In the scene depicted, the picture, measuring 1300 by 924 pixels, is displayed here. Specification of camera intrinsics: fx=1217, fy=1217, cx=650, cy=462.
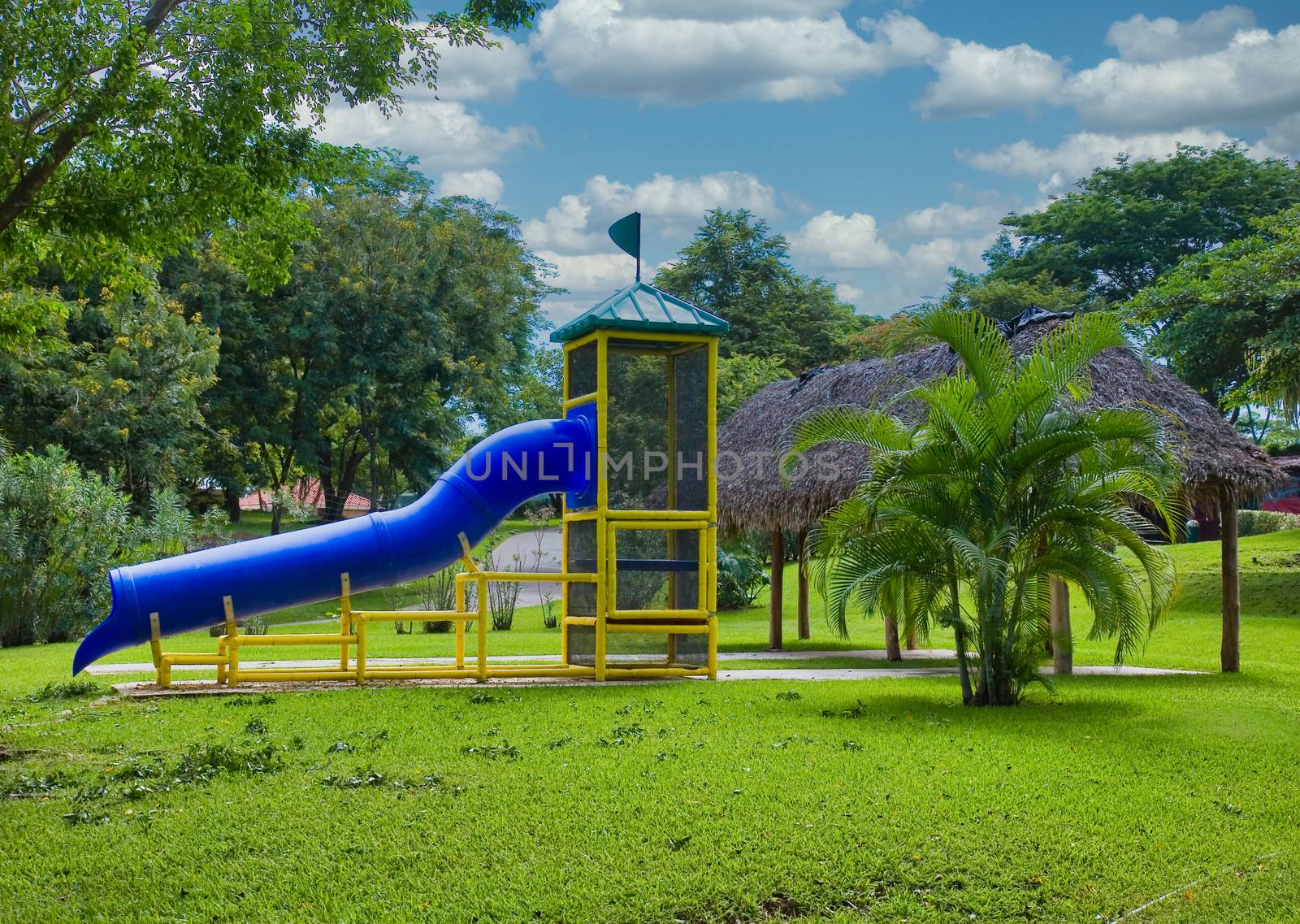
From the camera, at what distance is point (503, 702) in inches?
357

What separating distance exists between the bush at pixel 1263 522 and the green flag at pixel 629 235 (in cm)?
2130

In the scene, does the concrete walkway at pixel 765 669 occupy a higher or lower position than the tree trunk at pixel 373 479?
lower

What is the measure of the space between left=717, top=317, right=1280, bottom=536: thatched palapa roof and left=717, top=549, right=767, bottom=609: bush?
18.1 feet

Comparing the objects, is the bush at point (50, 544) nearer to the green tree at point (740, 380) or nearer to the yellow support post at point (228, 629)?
the yellow support post at point (228, 629)

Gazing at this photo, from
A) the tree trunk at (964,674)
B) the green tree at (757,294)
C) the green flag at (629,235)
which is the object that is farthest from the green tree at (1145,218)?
the tree trunk at (964,674)

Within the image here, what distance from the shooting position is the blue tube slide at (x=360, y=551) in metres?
10.0

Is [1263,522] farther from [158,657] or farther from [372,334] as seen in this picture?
[158,657]

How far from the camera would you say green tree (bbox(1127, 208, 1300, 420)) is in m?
18.1

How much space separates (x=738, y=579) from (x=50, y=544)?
11.9m

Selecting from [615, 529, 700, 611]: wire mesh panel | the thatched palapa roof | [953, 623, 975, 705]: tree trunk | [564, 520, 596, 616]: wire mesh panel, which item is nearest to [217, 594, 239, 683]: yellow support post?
[564, 520, 596, 616]: wire mesh panel

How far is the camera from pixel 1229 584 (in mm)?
11781

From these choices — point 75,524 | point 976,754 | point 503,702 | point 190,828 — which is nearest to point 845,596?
point 976,754

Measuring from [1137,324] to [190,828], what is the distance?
726 inches

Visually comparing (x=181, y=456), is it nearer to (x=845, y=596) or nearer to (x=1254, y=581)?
(x=845, y=596)
